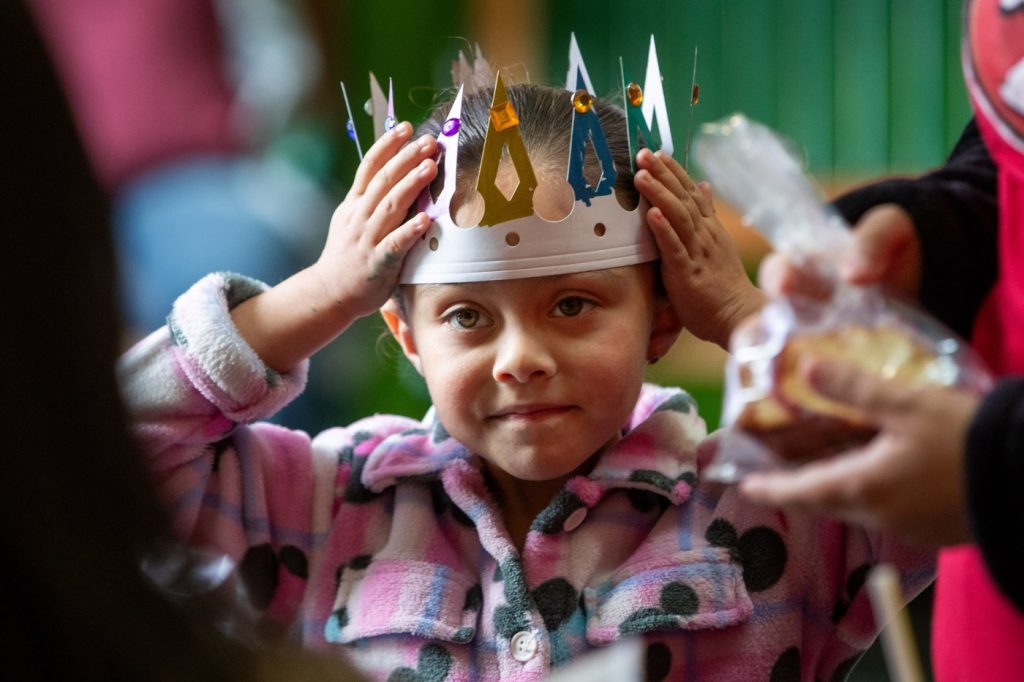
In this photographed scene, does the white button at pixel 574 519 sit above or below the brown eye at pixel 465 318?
below

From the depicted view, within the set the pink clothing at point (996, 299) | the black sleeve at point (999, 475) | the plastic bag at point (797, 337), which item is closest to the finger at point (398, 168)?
the plastic bag at point (797, 337)

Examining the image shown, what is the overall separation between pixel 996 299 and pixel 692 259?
0.33 metres

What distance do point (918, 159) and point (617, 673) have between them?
6.74 ft

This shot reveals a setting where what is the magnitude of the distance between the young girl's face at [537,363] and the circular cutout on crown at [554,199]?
2.2 inches

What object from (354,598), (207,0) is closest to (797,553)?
(354,598)

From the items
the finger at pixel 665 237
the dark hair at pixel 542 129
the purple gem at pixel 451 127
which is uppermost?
the purple gem at pixel 451 127

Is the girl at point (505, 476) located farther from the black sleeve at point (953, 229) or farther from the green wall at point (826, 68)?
the green wall at point (826, 68)

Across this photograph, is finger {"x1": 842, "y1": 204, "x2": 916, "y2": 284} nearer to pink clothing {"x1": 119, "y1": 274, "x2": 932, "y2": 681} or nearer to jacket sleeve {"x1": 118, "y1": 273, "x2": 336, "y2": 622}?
pink clothing {"x1": 119, "y1": 274, "x2": 932, "y2": 681}

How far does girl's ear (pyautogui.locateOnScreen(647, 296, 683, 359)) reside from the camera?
47.3 inches

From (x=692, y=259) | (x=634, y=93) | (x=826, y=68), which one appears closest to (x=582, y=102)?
(x=634, y=93)

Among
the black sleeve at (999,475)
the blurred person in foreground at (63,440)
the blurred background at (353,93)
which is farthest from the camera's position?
the blurred background at (353,93)

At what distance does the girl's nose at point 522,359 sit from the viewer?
1073mm

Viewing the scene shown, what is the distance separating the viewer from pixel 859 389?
2.26 ft

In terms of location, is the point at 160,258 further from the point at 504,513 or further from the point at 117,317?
the point at 117,317
